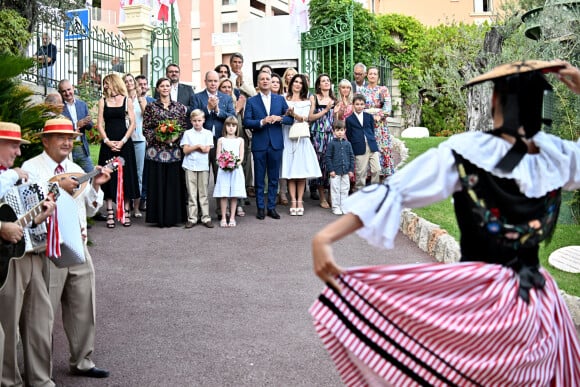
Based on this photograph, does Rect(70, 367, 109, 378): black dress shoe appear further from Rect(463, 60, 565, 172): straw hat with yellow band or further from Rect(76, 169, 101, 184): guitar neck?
Rect(463, 60, 565, 172): straw hat with yellow band

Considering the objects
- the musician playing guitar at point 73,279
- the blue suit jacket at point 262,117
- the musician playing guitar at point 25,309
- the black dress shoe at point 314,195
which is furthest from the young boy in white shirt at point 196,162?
the musician playing guitar at point 25,309

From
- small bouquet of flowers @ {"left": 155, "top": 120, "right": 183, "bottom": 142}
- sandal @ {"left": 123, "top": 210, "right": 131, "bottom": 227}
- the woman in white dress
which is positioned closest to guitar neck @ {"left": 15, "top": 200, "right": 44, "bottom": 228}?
small bouquet of flowers @ {"left": 155, "top": 120, "right": 183, "bottom": 142}

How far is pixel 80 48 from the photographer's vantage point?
17.7m

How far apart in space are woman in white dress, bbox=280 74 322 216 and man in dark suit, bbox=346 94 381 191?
901mm

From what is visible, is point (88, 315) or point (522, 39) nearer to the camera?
point (88, 315)

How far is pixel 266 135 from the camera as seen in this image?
13.1 metres

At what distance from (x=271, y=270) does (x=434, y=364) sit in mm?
6226

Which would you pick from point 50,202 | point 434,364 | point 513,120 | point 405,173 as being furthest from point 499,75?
point 50,202

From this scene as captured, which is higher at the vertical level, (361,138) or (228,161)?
(361,138)

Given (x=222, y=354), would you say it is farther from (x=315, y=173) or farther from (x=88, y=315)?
(x=315, y=173)

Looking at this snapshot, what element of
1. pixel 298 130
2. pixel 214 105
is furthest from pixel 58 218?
pixel 298 130

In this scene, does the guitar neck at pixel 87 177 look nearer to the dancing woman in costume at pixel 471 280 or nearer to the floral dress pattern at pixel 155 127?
the dancing woman in costume at pixel 471 280

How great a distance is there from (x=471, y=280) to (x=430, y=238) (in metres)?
6.91

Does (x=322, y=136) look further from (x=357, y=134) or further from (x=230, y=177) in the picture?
(x=230, y=177)
